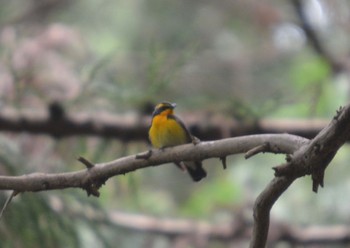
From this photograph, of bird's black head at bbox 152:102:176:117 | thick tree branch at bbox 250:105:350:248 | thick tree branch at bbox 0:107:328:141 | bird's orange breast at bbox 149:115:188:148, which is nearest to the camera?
thick tree branch at bbox 250:105:350:248

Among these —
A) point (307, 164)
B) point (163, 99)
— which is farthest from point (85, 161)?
point (163, 99)

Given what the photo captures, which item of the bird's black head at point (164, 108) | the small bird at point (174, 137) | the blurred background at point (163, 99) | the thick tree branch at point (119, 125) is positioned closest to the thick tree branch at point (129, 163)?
the small bird at point (174, 137)

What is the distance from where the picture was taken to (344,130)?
170 cm

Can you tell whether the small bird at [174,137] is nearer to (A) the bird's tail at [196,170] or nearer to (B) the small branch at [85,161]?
(A) the bird's tail at [196,170]

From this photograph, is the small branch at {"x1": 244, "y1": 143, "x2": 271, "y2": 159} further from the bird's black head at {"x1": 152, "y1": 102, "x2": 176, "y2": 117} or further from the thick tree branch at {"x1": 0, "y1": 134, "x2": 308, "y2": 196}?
the bird's black head at {"x1": 152, "y1": 102, "x2": 176, "y2": 117}

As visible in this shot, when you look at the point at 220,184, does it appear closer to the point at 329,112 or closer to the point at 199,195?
the point at 199,195

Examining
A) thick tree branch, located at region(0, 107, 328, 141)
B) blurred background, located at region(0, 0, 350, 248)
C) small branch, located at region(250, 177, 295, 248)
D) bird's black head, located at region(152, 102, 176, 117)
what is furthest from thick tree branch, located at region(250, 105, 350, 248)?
thick tree branch, located at region(0, 107, 328, 141)

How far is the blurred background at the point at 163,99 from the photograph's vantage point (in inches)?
153

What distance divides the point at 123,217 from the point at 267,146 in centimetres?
354

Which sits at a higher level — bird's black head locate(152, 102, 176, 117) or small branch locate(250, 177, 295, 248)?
bird's black head locate(152, 102, 176, 117)

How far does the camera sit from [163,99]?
411 centimetres

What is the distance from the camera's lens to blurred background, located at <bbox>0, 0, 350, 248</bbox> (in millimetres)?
3883

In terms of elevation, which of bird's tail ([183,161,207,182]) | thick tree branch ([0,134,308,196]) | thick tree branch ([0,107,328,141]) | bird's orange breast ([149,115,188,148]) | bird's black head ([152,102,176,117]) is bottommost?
thick tree branch ([0,134,308,196])

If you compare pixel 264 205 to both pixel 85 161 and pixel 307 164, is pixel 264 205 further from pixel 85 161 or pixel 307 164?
pixel 85 161
